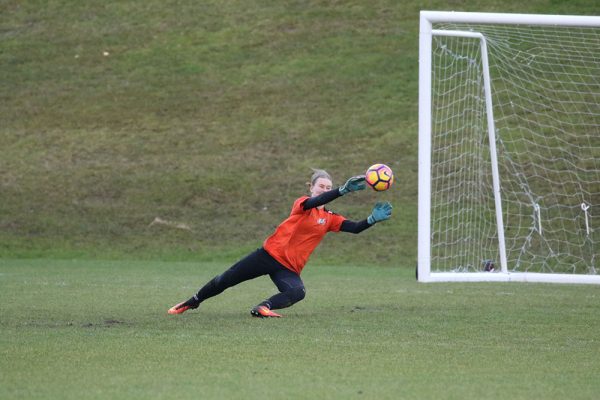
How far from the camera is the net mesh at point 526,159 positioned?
69.8 feet

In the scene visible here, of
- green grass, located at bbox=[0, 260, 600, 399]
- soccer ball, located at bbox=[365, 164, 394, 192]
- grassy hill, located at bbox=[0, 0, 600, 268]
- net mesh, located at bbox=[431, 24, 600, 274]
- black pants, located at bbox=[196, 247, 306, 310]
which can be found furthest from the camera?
grassy hill, located at bbox=[0, 0, 600, 268]

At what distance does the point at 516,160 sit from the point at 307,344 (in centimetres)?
1824

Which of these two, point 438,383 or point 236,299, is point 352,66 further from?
point 438,383

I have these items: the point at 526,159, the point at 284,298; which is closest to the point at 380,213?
the point at 284,298

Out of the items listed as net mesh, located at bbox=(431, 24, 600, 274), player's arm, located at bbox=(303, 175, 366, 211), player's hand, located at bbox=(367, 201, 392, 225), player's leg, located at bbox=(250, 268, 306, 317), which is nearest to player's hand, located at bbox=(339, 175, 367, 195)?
player's arm, located at bbox=(303, 175, 366, 211)

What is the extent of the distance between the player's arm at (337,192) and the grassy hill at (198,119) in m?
12.0

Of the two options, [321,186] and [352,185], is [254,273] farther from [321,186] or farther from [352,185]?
[352,185]

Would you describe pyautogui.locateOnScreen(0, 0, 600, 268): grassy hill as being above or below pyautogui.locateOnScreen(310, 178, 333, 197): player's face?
above

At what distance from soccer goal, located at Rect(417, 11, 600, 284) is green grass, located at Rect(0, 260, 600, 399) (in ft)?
10.7

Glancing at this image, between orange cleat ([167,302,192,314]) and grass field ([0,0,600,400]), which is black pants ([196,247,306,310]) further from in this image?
grass field ([0,0,600,400])

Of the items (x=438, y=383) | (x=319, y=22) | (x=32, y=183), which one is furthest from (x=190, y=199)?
(x=438, y=383)

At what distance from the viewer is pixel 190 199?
88.3 ft

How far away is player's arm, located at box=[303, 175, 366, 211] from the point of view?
10703 mm

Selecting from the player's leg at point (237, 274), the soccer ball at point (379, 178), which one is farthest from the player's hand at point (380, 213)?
the player's leg at point (237, 274)
